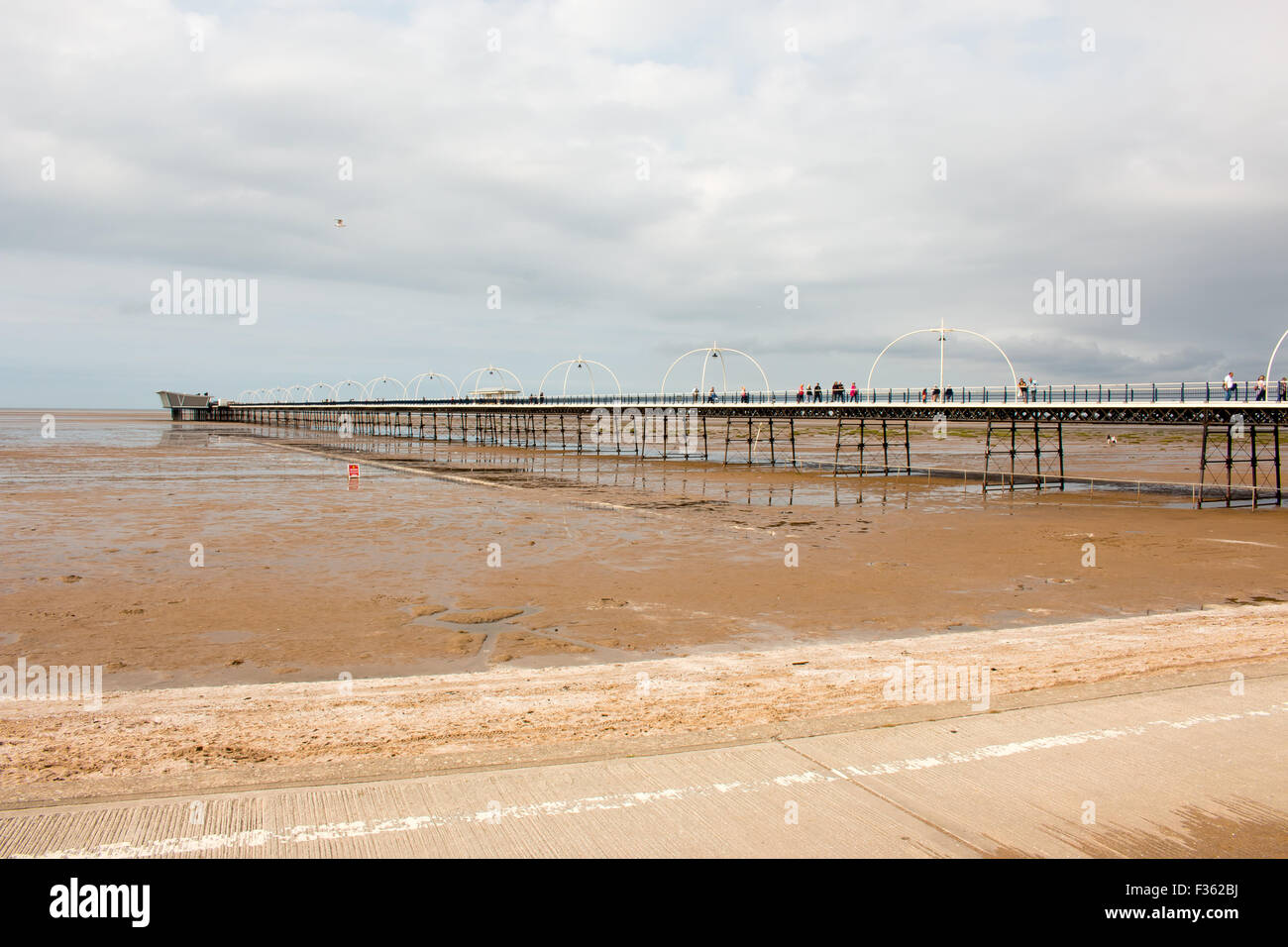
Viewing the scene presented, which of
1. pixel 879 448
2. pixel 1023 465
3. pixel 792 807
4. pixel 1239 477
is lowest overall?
pixel 1239 477

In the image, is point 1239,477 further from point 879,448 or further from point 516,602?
point 516,602

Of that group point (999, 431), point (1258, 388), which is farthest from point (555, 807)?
point (999, 431)

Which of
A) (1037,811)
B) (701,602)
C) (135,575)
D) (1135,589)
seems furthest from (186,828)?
(1135,589)

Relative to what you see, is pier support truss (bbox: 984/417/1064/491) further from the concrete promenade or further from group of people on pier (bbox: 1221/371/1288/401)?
the concrete promenade

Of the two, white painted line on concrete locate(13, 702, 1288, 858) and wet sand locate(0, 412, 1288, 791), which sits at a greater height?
white painted line on concrete locate(13, 702, 1288, 858)

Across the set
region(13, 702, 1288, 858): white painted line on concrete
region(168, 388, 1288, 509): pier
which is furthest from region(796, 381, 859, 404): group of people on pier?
region(13, 702, 1288, 858): white painted line on concrete

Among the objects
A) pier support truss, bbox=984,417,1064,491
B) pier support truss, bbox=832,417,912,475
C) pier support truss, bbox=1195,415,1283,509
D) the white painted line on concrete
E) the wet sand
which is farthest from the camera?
pier support truss, bbox=832,417,912,475

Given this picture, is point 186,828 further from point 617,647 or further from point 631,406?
point 631,406

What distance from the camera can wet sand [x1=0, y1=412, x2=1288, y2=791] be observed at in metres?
7.04

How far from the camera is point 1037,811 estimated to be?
16.1ft

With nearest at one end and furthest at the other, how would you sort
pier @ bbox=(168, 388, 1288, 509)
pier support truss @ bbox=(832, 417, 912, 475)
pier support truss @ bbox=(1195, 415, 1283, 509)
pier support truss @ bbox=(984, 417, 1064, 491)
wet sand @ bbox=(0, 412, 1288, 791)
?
wet sand @ bbox=(0, 412, 1288, 791) → pier support truss @ bbox=(1195, 415, 1283, 509) → pier @ bbox=(168, 388, 1288, 509) → pier support truss @ bbox=(984, 417, 1064, 491) → pier support truss @ bbox=(832, 417, 912, 475)

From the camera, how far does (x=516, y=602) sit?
48.4 ft

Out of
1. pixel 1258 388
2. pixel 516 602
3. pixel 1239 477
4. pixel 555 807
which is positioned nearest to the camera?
pixel 555 807
